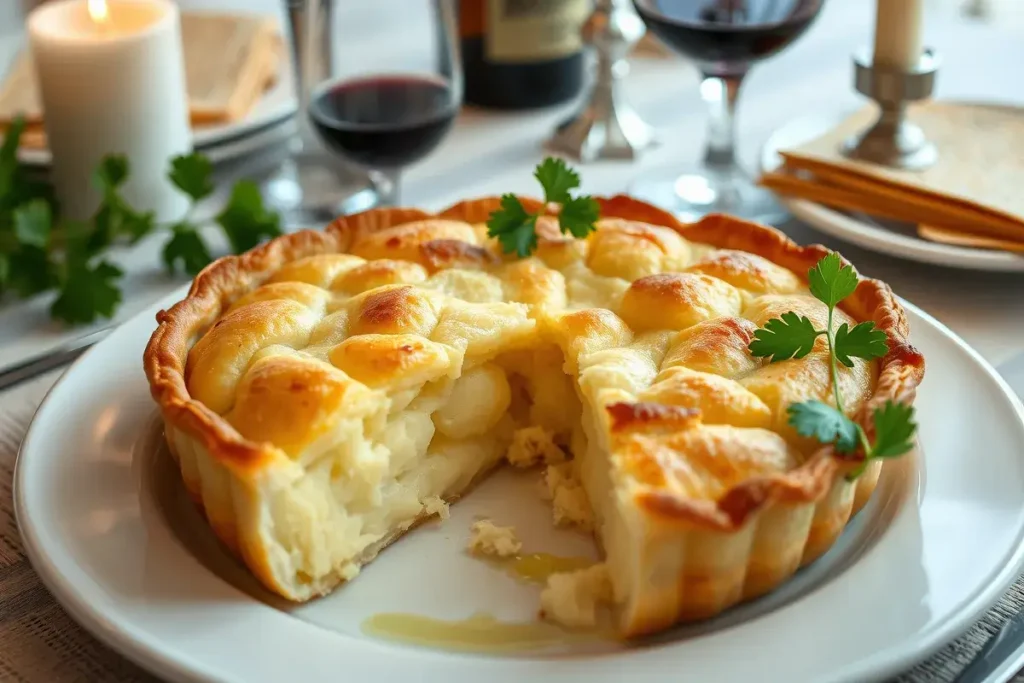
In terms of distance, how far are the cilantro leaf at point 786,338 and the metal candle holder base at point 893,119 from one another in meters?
1.29

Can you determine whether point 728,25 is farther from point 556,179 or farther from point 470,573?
point 470,573

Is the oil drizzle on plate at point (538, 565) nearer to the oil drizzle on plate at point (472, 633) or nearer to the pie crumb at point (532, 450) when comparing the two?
the oil drizzle on plate at point (472, 633)

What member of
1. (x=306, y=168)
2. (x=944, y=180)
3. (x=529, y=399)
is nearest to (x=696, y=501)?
(x=529, y=399)

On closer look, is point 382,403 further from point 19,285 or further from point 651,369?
point 19,285

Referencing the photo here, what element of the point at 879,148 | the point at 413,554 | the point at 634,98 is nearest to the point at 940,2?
the point at 634,98

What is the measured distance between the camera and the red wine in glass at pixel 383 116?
10.8 ft

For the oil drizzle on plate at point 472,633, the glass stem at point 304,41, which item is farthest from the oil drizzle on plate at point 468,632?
the glass stem at point 304,41

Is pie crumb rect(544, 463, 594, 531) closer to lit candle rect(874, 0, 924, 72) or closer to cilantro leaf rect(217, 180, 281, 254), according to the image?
cilantro leaf rect(217, 180, 281, 254)

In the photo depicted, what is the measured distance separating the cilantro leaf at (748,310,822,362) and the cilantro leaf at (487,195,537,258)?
0.63 meters

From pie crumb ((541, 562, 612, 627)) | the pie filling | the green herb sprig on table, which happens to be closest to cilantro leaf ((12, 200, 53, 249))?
the green herb sprig on table

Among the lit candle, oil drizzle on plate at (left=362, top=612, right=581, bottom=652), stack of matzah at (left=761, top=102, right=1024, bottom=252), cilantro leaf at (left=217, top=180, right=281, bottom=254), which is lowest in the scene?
oil drizzle on plate at (left=362, top=612, right=581, bottom=652)

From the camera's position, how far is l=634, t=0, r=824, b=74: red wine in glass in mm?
3180

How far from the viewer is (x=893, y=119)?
3299 mm

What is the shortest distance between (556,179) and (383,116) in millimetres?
960
